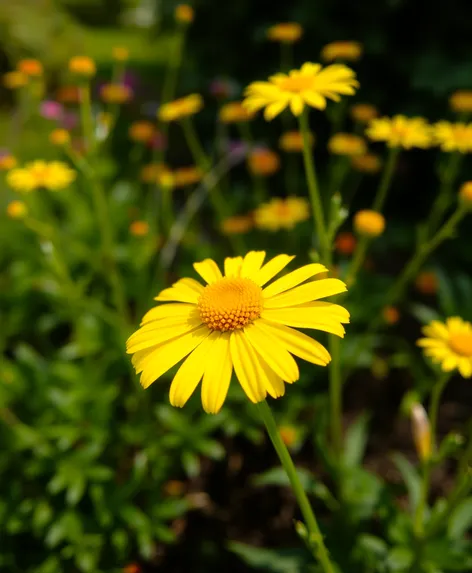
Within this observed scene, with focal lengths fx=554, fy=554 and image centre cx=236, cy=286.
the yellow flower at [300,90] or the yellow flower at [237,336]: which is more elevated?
the yellow flower at [300,90]

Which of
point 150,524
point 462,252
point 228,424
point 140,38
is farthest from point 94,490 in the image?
point 140,38

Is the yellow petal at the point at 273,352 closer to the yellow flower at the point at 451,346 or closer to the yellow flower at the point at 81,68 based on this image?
the yellow flower at the point at 451,346

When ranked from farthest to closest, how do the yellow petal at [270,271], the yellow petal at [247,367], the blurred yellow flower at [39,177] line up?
the blurred yellow flower at [39,177], the yellow petal at [270,271], the yellow petal at [247,367]

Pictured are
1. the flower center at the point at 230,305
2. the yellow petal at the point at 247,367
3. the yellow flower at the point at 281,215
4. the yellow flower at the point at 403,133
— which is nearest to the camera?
the yellow petal at the point at 247,367

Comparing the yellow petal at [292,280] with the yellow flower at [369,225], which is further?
the yellow flower at [369,225]

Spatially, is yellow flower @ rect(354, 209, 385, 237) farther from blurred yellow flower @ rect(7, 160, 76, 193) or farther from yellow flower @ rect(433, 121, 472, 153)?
blurred yellow flower @ rect(7, 160, 76, 193)

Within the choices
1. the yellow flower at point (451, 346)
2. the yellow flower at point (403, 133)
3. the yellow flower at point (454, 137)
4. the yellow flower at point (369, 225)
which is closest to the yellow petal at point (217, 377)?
the yellow flower at point (451, 346)

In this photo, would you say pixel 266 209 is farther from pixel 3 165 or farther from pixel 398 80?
pixel 398 80
